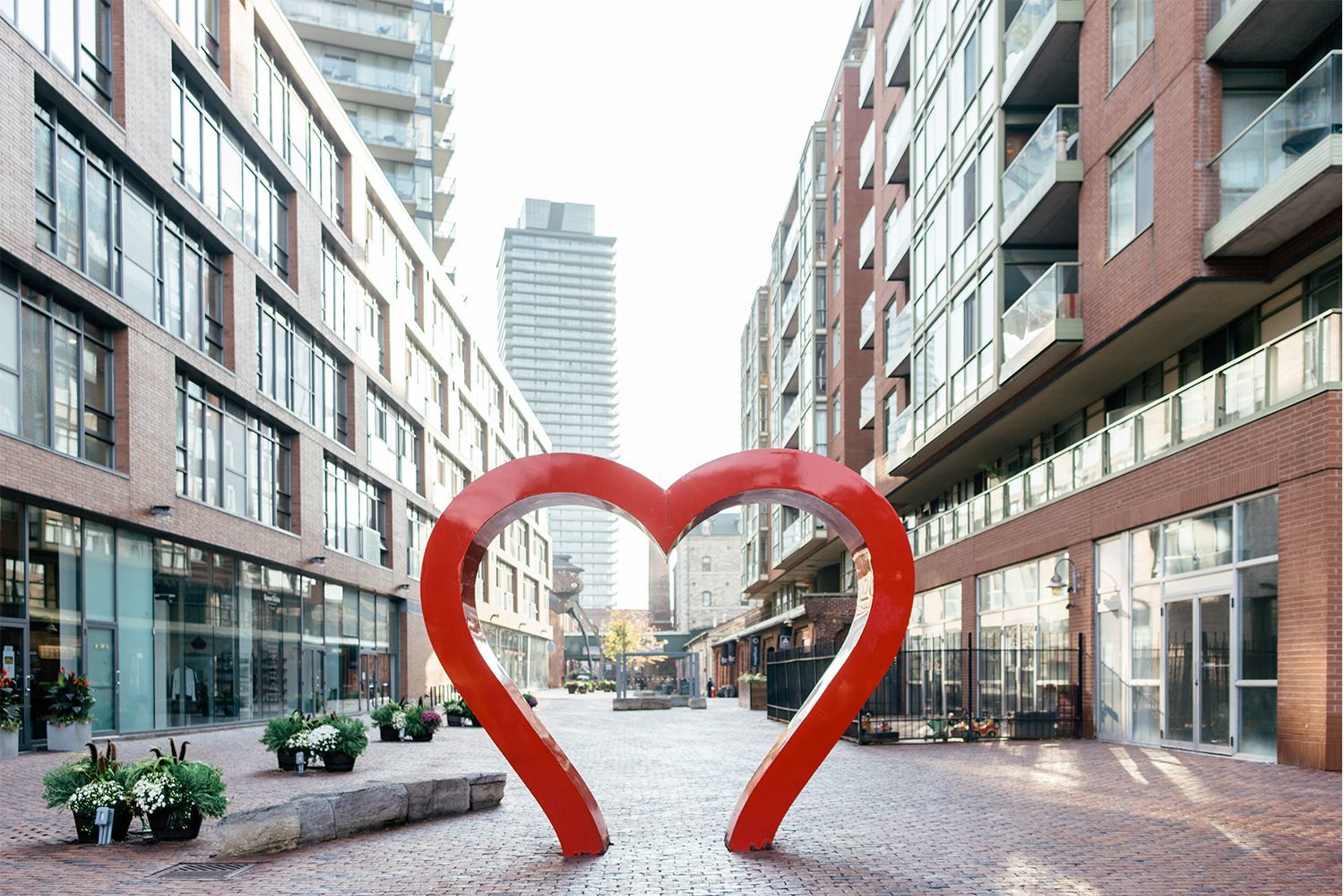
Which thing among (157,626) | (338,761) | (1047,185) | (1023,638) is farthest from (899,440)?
(338,761)

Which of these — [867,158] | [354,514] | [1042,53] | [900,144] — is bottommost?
[354,514]

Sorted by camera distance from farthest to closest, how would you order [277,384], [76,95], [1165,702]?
[277,384] < [76,95] < [1165,702]

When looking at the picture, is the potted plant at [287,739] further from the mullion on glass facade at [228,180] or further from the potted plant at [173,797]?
the mullion on glass facade at [228,180]

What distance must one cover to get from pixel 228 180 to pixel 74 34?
7468 millimetres

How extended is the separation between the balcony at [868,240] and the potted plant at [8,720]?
30.0 m

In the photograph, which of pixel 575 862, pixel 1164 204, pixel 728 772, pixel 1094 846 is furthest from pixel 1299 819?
pixel 1164 204

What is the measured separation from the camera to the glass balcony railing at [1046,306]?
73.4 feet

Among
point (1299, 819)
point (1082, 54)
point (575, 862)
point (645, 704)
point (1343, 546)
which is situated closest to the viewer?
point (575, 862)

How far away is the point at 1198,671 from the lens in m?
17.4

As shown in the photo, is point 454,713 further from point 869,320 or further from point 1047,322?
point 869,320

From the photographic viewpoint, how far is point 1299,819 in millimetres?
10445

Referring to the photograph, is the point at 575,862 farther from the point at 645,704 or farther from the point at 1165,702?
the point at 645,704

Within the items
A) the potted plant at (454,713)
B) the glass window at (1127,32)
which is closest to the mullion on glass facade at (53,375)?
the potted plant at (454,713)

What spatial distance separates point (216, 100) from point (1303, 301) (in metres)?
23.5
